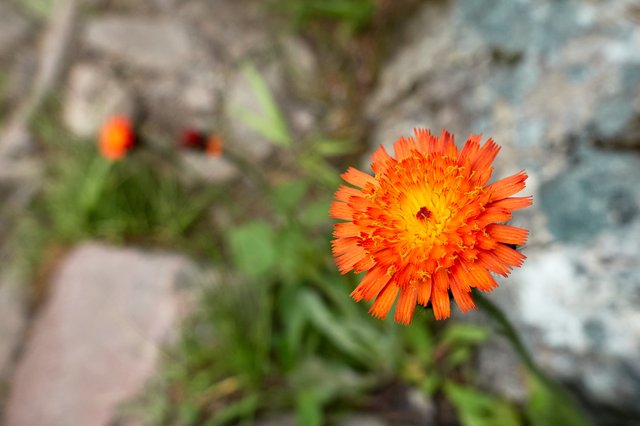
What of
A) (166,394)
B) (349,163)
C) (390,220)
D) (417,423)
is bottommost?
(166,394)

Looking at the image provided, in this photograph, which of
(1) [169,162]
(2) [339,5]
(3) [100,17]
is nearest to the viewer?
(2) [339,5]

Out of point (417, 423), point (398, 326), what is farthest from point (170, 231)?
point (417, 423)

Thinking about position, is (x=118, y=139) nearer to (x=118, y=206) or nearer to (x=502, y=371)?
(x=118, y=206)

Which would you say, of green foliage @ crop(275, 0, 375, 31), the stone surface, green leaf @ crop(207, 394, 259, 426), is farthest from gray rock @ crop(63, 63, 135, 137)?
green leaf @ crop(207, 394, 259, 426)

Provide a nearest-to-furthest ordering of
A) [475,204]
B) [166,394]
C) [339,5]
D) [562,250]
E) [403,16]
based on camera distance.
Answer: [475,204]
[562,250]
[166,394]
[403,16]
[339,5]

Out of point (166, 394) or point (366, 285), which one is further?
point (166, 394)

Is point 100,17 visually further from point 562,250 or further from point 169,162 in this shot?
point 562,250

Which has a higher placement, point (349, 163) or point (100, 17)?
point (100, 17)
